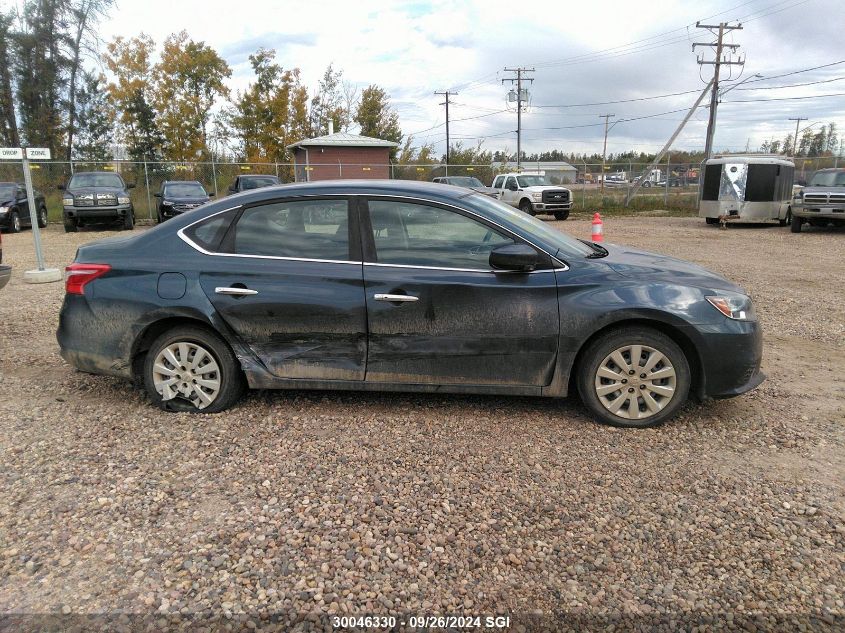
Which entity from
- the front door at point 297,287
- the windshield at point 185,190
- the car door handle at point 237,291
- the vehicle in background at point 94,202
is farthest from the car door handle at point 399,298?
the windshield at point 185,190

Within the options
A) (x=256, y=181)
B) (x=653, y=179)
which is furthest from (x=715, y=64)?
(x=256, y=181)

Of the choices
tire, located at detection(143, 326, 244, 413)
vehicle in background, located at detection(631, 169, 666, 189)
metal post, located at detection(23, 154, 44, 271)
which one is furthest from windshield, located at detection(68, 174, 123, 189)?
vehicle in background, located at detection(631, 169, 666, 189)

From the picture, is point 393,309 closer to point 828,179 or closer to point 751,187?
point 828,179

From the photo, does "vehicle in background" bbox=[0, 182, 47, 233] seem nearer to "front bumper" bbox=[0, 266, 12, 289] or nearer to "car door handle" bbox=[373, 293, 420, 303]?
"front bumper" bbox=[0, 266, 12, 289]

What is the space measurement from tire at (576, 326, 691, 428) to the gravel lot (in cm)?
16

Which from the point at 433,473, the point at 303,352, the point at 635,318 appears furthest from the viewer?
the point at 303,352

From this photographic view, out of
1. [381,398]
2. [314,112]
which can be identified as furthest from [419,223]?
[314,112]

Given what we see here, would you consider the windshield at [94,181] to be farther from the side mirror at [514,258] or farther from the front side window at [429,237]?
the side mirror at [514,258]

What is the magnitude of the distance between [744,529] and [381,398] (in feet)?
8.50

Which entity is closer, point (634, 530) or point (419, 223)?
point (634, 530)

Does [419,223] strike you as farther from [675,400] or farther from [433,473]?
[675,400]

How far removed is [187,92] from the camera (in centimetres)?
4088

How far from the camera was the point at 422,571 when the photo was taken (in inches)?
106

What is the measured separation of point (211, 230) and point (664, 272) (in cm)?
318
